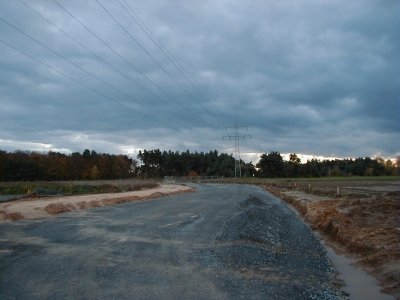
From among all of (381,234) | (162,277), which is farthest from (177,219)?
(162,277)

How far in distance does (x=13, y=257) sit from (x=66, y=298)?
19.3ft

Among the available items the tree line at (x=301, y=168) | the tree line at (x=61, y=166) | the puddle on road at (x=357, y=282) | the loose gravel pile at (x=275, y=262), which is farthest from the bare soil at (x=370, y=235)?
the tree line at (x=301, y=168)

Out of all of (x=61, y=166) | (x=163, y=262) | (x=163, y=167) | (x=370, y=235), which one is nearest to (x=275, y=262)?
(x=163, y=262)

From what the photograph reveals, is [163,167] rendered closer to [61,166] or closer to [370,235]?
[61,166]

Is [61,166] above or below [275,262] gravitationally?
above

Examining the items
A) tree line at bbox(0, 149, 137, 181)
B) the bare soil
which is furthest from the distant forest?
the bare soil

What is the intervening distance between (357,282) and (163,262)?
5.24 metres

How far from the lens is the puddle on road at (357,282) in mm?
10776

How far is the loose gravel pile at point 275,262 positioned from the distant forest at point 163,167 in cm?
12157

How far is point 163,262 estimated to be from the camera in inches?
538

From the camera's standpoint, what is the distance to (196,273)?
39.7 feet

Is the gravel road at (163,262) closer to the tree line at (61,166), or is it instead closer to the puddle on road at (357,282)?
the puddle on road at (357,282)

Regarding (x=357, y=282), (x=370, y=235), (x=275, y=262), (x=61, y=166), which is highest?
(x=61, y=166)

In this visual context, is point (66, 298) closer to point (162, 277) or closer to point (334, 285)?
point (162, 277)
